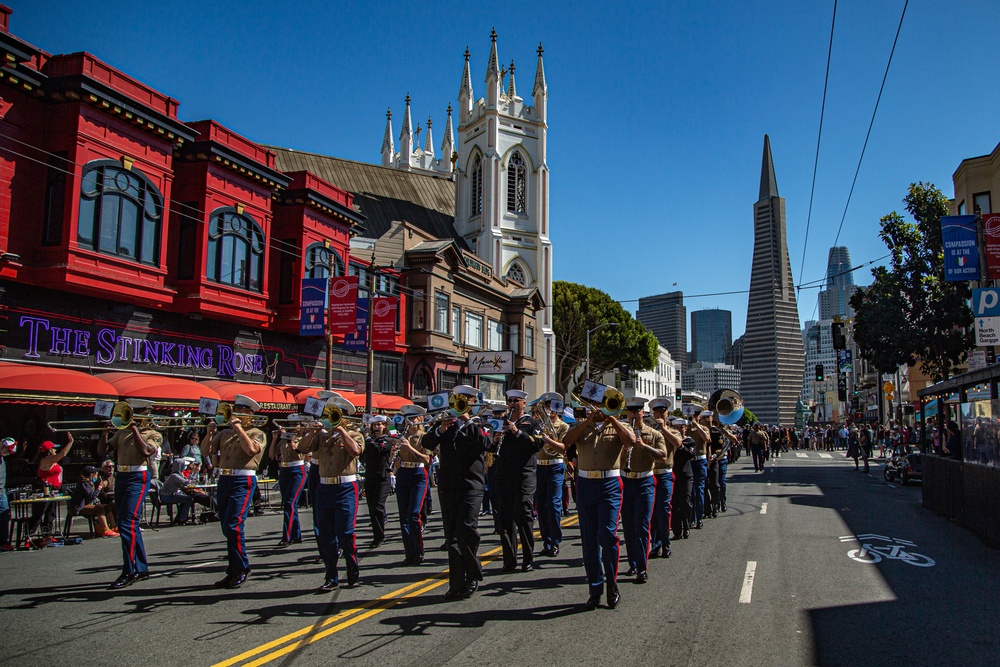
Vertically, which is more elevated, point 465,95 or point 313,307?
point 465,95

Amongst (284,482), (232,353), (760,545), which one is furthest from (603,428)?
(232,353)

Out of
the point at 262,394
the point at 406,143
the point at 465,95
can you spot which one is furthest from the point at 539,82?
the point at 262,394

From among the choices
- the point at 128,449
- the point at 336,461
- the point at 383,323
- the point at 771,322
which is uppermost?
the point at 771,322

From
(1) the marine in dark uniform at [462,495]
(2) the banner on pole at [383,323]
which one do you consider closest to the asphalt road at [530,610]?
(1) the marine in dark uniform at [462,495]

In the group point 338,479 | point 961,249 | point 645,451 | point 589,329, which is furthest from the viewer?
point 589,329

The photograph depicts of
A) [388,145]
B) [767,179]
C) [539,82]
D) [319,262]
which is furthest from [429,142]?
[767,179]

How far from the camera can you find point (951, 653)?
5.90 meters

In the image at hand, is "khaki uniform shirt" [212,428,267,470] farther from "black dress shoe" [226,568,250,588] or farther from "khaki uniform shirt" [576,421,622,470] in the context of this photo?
"khaki uniform shirt" [576,421,622,470]

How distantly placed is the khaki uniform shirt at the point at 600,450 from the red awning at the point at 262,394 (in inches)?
653

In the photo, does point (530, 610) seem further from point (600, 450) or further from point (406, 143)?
point (406, 143)

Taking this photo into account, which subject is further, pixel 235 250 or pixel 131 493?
pixel 235 250

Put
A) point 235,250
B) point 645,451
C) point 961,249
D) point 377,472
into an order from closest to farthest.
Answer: point 645,451, point 377,472, point 961,249, point 235,250

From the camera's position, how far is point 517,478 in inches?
381

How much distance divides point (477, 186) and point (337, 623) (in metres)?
53.4
